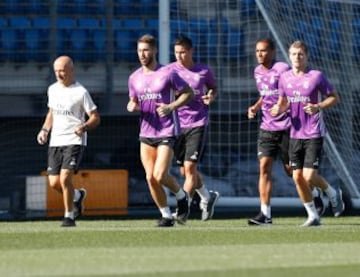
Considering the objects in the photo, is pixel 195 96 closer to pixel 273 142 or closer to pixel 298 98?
pixel 273 142

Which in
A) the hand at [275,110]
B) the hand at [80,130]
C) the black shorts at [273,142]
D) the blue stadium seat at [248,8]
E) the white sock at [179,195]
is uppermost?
the blue stadium seat at [248,8]

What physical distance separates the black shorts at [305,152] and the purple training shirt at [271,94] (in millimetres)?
580

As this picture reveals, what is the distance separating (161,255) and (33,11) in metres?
11.9

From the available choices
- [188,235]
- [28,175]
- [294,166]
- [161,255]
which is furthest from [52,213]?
[161,255]

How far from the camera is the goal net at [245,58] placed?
18.0 m

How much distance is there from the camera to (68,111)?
13.3 m

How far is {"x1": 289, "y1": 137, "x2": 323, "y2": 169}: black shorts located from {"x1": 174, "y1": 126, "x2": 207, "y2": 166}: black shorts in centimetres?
119

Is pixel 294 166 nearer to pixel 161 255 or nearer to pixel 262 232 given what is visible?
pixel 262 232

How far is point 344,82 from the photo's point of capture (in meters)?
18.4

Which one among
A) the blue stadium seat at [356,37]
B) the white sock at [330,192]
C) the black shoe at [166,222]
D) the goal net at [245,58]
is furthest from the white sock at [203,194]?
the blue stadium seat at [356,37]

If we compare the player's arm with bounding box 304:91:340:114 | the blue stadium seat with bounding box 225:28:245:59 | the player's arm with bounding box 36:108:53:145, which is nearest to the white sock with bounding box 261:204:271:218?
the player's arm with bounding box 304:91:340:114

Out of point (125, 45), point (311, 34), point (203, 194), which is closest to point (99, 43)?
point (125, 45)

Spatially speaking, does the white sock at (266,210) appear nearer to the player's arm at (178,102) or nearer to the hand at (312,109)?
the hand at (312,109)

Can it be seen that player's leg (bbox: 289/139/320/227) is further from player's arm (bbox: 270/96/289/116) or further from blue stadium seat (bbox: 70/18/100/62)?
blue stadium seat (bbox: 70/18/100/62)
